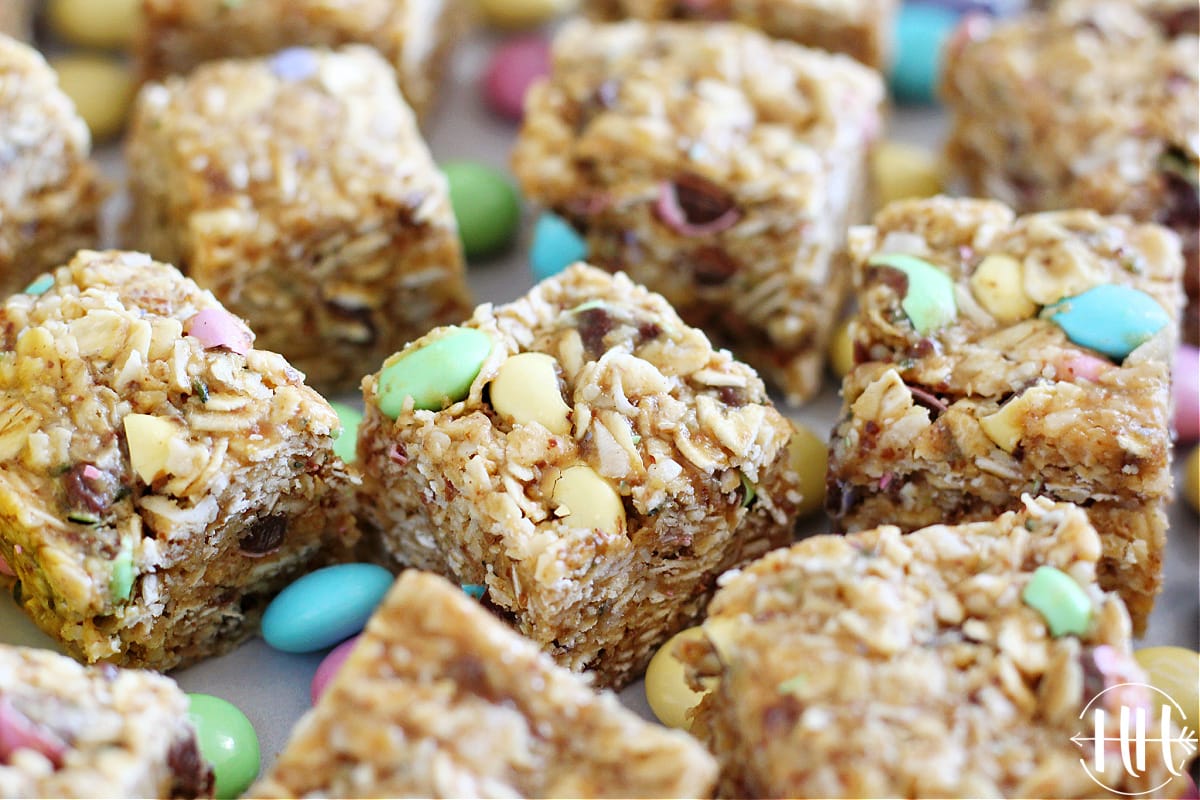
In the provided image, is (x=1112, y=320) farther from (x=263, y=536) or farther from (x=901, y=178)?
(x=263, y=536)

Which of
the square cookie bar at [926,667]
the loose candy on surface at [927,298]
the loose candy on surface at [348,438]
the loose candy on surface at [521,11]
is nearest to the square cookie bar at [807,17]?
the loose candy on surface at [521,11]

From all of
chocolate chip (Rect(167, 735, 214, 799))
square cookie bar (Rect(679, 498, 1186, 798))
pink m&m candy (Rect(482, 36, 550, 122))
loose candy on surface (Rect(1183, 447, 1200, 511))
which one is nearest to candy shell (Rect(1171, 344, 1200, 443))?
loose candy on surface (Rect(1183, 447, 1200, 511))

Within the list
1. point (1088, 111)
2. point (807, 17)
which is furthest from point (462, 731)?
point (807, 17)

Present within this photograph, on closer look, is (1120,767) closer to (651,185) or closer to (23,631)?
(651,185)

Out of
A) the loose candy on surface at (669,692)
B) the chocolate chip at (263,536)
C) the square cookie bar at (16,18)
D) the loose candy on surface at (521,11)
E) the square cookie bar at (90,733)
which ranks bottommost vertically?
the loose candy on surface at (669,692)

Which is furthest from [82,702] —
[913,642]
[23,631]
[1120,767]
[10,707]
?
[1120,767]

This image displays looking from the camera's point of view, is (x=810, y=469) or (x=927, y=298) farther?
(x=810, y=469)

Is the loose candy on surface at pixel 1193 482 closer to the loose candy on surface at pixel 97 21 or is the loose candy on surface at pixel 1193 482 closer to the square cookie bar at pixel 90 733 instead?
the square cookie bar at pixel 90 733
